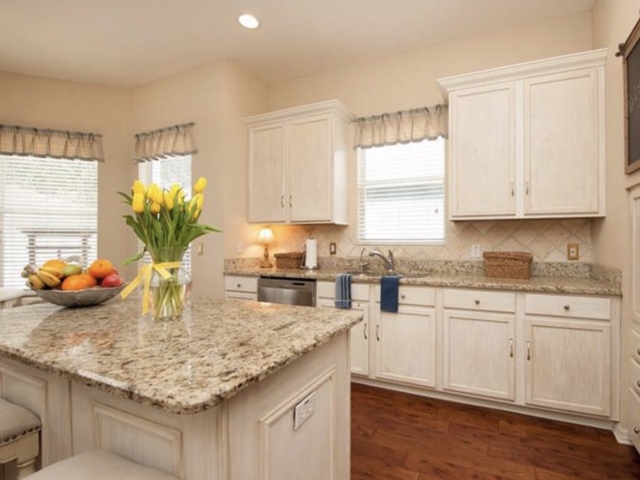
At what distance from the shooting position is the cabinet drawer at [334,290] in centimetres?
286

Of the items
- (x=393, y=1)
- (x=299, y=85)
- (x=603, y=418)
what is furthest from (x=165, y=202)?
(x=299, y=85)

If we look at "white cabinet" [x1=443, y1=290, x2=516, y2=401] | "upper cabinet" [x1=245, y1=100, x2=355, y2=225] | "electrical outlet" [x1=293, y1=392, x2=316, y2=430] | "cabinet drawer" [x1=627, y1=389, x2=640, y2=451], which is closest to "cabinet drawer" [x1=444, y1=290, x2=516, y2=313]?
"white cabinet" [x1=443, y1=290, x2=516, y2=401]

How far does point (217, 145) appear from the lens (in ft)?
11.7

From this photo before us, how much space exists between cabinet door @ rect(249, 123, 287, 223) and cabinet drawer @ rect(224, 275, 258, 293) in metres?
0.64

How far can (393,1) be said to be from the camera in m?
2.70

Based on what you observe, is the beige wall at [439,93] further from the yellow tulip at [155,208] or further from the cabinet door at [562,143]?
the yellow tulip at [155,208]

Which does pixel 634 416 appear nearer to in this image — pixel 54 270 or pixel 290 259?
pixel 290 259

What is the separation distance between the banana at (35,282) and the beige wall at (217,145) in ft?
6.80

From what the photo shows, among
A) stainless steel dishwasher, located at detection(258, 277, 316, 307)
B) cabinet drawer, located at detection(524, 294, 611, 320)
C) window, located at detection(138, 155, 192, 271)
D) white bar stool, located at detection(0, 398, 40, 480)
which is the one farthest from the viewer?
window, located at detection(138, 155, 192, 271)

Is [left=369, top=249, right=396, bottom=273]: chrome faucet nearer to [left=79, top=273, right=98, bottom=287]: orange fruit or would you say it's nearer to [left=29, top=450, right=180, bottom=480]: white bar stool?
[left=79, top=273, right=98, bottom=287]: orange fruit

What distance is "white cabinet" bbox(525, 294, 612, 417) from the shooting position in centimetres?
217

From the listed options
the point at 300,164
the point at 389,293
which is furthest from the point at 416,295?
the point at 300,164

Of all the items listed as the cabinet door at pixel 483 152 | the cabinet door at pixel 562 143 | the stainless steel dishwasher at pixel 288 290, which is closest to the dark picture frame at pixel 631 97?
the cabinet door at pixel 562 143

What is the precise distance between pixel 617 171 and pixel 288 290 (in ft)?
7.98
